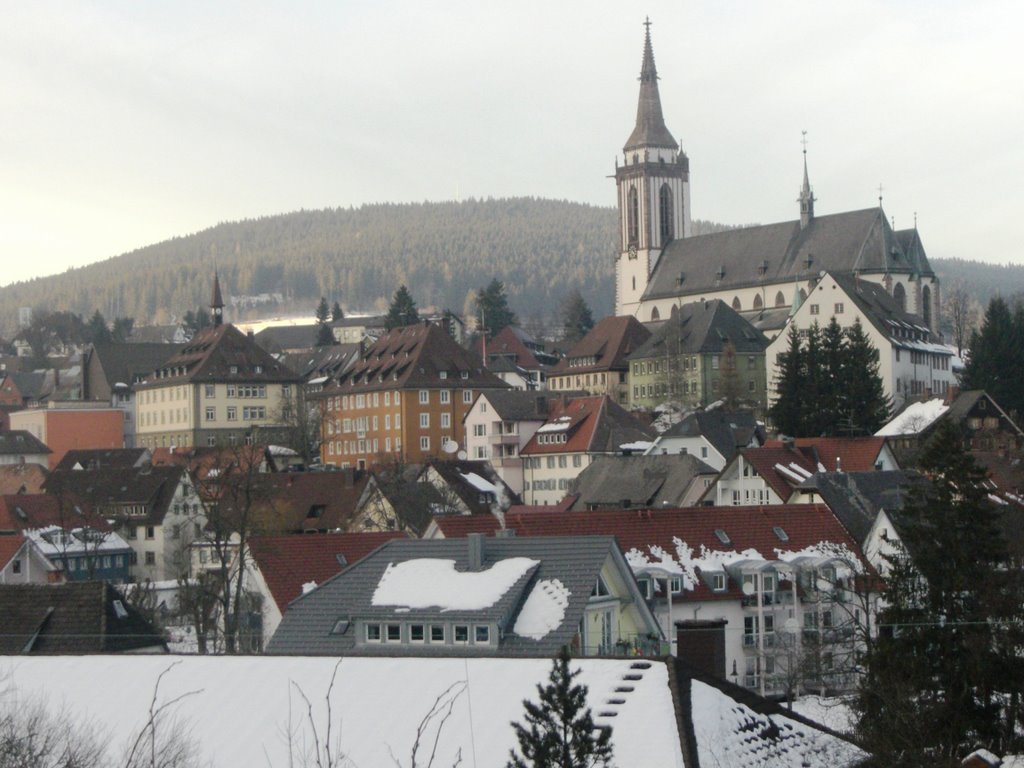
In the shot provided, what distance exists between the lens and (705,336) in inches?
4774

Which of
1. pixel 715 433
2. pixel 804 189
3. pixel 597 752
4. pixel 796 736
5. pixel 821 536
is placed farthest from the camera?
pixel 804 189

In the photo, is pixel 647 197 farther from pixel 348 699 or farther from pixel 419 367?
pixel 348 699

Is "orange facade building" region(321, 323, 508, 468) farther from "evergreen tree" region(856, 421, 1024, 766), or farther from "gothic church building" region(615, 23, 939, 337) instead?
"evergreen tree" region(856, 421, 1024, 766)

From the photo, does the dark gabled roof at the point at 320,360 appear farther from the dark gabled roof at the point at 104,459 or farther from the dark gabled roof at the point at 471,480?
the dark gabled roof at the point at 471,480

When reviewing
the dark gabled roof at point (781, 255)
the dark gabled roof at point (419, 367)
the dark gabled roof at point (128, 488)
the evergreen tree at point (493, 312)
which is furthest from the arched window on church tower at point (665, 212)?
the dark gabled roof at point (128, 488)

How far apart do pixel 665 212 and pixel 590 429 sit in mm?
71429

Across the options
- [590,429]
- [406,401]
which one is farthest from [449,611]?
[406,401]

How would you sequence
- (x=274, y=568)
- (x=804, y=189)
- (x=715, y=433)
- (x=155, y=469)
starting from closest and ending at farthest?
1. (x=274, y=568)
2. (x=715, y=433)
3. (x=155, y=469)
4. (x=804, y=189)

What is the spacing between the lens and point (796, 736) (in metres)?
23.4

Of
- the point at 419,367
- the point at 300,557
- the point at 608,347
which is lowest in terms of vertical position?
the point at 300,557

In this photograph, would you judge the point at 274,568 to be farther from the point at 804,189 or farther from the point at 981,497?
the point at 804,189

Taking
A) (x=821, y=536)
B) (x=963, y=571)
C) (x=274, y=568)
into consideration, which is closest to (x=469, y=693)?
(x=963, y=571)

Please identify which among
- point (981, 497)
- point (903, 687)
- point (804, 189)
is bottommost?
point (903, 687)

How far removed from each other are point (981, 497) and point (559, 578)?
821 cm
